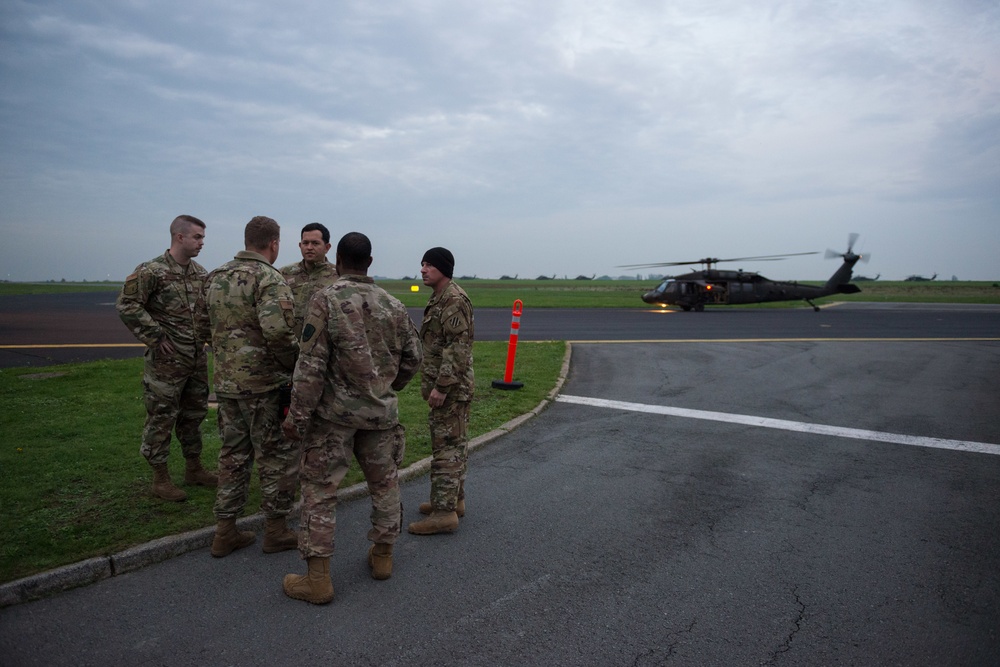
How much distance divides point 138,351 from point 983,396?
1569cm

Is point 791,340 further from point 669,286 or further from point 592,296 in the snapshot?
point 592,296

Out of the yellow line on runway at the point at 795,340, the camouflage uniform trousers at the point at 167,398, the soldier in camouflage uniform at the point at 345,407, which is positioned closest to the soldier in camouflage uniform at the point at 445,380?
the soldier in camouflage uniform at the point at 345,407

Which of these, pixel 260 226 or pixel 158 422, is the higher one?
pixel 260 226

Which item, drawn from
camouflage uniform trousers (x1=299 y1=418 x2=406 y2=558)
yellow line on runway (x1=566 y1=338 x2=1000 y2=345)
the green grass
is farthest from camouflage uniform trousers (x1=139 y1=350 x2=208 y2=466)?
yellow line on runway (x1=566 y1=338 x2=1000 y2=345)

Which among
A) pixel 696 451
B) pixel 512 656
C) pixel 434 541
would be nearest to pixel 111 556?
pixel 434 541

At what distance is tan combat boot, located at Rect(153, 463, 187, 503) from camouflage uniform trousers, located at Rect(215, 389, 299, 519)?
0.90m

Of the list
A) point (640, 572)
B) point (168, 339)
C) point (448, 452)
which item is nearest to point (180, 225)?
point (168, 339)

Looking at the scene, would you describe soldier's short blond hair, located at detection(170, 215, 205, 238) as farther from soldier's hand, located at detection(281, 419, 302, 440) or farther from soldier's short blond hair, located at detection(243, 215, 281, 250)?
soldier's hand, located at detection(281, 419, 302, 440)

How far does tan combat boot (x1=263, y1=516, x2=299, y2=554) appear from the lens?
4.12 meters

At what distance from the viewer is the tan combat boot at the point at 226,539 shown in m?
4.02

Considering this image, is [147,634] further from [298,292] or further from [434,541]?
[298,292]

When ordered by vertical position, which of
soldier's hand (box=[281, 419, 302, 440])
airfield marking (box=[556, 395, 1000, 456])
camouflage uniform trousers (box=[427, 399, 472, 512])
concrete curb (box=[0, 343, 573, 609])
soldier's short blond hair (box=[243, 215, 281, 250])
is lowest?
concrete curb (box=[0, 343, 573, 609])

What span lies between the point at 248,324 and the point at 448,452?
170 cm

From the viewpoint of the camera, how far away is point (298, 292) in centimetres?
589
